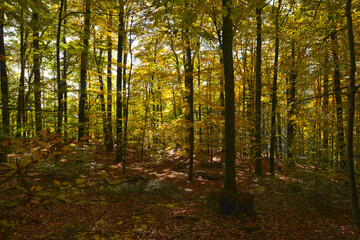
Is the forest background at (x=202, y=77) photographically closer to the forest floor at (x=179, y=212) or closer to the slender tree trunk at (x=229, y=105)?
the slender tree trunk at (x=229, y=105)

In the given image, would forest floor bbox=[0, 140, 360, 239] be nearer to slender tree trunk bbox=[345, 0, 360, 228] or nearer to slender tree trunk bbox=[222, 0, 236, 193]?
slender tree trunk bbox=[345, 0, 360, 228]

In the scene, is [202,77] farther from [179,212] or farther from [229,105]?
[179,212]

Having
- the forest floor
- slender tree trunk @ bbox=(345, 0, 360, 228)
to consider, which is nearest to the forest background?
slender tree trunk @ bbox=(345, 0, 360, 228)

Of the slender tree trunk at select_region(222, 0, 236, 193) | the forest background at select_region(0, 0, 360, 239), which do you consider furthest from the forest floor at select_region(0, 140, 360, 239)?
the slender tree trunk at select_region(222, 0, 236, 193)

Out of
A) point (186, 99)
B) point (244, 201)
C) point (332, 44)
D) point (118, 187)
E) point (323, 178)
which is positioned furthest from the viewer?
point (186, 99)

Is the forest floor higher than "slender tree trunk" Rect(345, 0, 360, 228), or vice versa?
"slender tree trunk" Rect(345, 0, 360, 228)

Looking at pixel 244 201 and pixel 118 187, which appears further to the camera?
pixel 118 187

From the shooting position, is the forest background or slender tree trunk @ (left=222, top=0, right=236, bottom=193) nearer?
the forest background

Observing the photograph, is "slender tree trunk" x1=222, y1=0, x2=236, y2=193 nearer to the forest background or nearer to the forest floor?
the forest background

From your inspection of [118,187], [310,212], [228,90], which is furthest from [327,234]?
[118,187]

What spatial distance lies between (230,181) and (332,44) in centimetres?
767

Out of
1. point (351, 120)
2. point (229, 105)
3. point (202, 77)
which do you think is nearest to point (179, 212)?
point (229, 105)

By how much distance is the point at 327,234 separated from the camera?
4762 millimetres

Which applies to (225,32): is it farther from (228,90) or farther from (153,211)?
(153,211)
